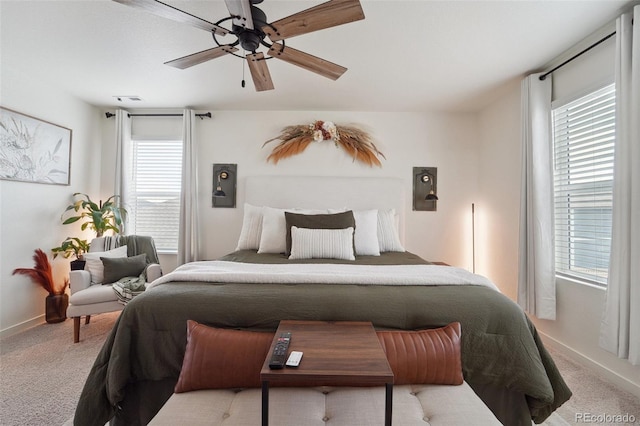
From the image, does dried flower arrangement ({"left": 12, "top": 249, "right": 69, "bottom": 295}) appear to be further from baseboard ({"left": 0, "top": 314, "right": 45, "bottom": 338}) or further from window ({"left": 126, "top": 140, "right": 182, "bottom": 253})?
window ({"left": 126, "top": 140, "right": 182, "bottom": 253})

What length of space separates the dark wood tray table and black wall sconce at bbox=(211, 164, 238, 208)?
105 inches

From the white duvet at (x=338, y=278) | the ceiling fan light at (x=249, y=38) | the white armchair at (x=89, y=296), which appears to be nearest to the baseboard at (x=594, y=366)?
the white duvet at (x=338, y=278)

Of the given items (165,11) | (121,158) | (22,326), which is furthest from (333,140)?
(22,326)

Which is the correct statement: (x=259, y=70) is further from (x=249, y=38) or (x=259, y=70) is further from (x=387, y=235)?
(x=387, y=235)

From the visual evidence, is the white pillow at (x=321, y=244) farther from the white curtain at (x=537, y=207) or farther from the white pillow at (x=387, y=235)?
the white curtain at (x=537, y=207)

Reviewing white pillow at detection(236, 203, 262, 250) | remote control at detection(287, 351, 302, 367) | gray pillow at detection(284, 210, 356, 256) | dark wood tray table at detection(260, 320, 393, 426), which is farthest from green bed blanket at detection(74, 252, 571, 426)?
white pillow at detection(236, 203, 262, 250)

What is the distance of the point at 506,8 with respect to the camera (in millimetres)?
1838

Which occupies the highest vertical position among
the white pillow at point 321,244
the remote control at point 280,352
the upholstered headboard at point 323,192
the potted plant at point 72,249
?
the upholstered headboard at point 323,192

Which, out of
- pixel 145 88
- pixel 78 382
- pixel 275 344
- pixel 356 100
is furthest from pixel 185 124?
pixel 275 344

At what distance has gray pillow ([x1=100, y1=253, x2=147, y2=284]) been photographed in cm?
270

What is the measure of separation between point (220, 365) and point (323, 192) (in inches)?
103

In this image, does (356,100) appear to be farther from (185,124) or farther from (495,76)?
(185,124)

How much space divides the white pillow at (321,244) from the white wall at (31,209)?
2.74 metres

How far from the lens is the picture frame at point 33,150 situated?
2.69 metres
